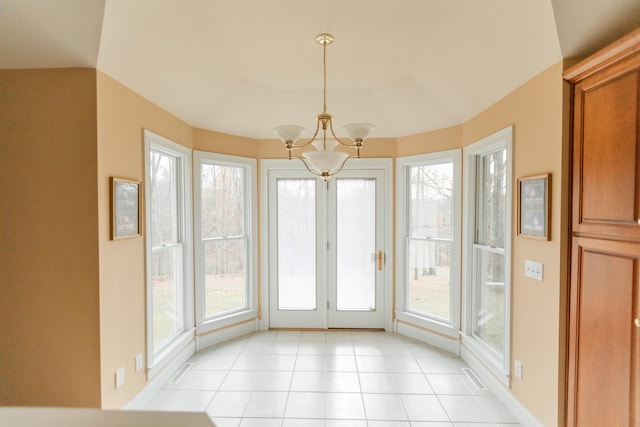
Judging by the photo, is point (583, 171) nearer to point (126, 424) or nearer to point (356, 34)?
point (356, 34)

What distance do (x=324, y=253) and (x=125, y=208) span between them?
2399 millimetres

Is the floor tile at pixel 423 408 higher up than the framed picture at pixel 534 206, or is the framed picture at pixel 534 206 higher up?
the framed picture at pixel 534 206

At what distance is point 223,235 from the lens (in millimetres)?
3842

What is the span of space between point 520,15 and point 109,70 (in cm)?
263

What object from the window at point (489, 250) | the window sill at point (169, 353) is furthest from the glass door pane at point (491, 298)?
the window sill at point (169, 353)

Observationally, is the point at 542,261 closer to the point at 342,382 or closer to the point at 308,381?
the point at 342,382

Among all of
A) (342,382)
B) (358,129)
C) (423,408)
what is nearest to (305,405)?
(342,382)

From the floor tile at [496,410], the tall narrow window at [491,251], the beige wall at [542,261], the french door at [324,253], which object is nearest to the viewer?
the beige wall at [542,261]

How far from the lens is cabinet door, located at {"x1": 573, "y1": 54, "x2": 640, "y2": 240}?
59.8 inches

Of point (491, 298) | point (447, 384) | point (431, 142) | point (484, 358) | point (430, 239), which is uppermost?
point (431, 142)

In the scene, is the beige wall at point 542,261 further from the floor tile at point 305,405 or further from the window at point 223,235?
the window at point 223,235

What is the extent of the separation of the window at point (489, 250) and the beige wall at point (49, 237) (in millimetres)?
2988

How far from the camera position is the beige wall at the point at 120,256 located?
7.05 ft

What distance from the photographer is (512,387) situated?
247cm
